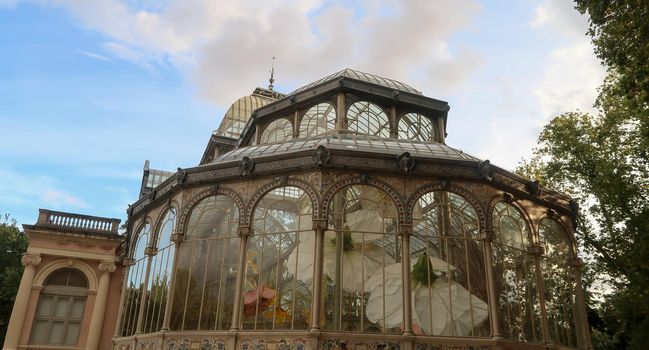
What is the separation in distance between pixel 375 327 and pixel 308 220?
327 centimetres

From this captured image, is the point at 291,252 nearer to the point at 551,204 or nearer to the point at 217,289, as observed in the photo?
the point at 217,289

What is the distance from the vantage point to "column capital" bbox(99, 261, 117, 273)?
23.0 meters

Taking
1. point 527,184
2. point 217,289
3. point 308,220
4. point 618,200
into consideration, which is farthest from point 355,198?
point 618,200

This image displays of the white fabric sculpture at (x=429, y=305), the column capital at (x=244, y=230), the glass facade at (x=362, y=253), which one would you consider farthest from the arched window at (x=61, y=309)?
the white fabric sculpture at (x=429, y=305)

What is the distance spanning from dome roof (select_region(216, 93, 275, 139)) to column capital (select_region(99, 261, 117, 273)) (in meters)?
10.2

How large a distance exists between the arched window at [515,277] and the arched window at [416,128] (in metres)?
6.02

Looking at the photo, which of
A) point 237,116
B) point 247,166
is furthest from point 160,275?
point 237,116

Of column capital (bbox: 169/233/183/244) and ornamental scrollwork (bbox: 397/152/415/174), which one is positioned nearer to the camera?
ornamental scrollwork (bbox: 397/152/415/174)

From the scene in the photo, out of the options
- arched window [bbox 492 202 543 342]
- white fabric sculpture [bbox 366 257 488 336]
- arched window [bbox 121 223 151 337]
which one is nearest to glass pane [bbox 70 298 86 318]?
arched window [bbox 121 223 151 337]

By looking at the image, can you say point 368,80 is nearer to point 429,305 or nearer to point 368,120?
point 368,120

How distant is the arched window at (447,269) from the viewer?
12828 millimetres

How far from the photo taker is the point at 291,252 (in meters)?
13.5

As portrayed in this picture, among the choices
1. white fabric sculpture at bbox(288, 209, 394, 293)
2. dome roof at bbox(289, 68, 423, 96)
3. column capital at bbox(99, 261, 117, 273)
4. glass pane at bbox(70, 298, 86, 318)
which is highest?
dome roof at bbox(289, 68, 423, 96)

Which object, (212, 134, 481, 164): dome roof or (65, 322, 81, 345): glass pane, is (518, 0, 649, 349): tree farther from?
(65, 322, 81, 345): glass pane
